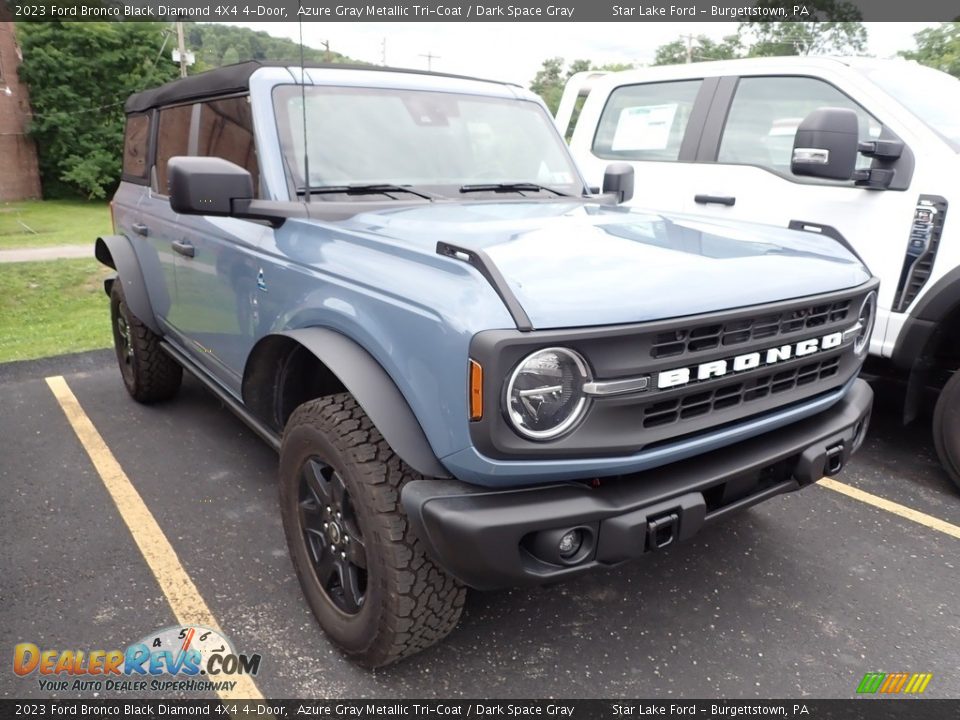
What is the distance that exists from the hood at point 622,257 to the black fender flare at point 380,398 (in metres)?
0.39

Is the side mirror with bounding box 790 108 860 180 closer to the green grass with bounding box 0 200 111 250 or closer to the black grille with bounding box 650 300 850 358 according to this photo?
the black grille with bounding box 650 300 850 358

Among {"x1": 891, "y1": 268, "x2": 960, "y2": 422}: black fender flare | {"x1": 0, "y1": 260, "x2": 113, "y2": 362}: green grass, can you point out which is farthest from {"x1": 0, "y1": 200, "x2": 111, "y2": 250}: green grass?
{"x1": 891, "y1": 268, "x2": 960, "y2": 422}: black fender flare

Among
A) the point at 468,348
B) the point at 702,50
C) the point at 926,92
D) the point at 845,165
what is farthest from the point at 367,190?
the point at 702,50

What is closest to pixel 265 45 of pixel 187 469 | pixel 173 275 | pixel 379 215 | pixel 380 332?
pixel 379 215

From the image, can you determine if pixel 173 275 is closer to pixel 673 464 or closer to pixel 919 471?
pixel 673 464

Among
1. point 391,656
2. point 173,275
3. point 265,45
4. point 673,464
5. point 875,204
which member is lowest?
point 391,656

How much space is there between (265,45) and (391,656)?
247cm

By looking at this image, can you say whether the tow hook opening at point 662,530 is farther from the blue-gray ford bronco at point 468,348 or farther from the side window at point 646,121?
the side window at point 646,121

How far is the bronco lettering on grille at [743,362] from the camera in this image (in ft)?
6.48

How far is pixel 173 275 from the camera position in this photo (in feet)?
12.5

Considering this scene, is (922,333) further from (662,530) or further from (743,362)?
(662,530)

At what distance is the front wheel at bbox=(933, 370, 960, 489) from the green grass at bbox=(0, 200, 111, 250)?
17.7 m

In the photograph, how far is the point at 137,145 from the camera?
473cm

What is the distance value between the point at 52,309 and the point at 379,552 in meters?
8.04
